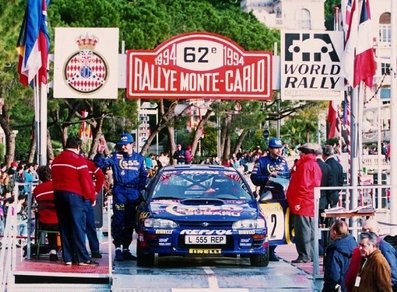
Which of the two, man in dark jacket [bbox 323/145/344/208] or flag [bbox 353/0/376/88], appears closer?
man in dark jacket [bbox 323/145/344/208]

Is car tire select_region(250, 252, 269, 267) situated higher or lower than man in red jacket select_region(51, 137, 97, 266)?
lower

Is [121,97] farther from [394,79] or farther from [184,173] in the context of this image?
[184,173]

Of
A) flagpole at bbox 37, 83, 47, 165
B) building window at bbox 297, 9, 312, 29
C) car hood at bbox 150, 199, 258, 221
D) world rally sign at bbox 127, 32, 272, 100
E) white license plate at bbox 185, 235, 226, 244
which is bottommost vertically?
white license plate at bbox 185, 235, 226, 244

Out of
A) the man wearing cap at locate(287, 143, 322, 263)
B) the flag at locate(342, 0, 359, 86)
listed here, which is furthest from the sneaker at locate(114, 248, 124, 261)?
the flag at locate(342, 0, 359, 86)

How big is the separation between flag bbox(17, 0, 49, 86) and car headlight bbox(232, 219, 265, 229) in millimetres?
5062

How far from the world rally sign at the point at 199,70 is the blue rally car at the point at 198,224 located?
3.75m

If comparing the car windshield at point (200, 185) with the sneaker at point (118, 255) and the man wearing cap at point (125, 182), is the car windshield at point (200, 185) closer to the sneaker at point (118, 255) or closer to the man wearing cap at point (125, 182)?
the man wearing cap at point (125, 182)

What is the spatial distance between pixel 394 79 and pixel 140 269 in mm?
6921

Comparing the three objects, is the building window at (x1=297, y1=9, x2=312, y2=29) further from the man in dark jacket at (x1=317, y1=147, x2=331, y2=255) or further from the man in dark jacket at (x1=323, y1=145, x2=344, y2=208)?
the man in dark jacket at (x1=317, y1=147, x2=331, y2=255)

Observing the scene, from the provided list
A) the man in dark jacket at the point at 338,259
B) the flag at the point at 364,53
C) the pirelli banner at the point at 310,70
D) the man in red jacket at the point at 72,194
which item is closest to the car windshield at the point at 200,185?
the man in red jacket at the point at 72,194

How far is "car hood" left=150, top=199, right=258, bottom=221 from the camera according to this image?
15.1 meters

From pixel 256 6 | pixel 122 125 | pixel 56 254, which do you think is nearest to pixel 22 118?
pixel 122 125

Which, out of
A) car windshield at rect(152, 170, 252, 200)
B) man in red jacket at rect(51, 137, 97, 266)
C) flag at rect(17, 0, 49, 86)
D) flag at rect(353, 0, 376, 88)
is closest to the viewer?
man in red jacket at rect(51, 137, 97, 266)

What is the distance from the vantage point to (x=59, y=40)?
19531 mm
